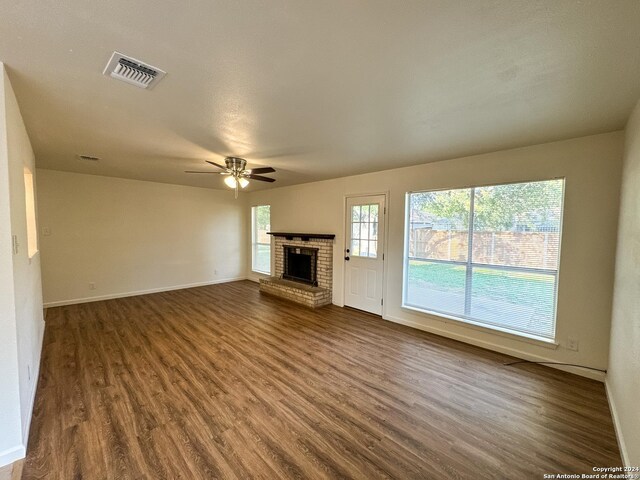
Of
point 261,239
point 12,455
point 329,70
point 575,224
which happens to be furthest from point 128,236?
point 575,224

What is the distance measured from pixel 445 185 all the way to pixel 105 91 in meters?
3.69

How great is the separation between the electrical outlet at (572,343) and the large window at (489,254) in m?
0.14

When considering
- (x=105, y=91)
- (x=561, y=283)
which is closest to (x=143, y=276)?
(x=105, y=91)

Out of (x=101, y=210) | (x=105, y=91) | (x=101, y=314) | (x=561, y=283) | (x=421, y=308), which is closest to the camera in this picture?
(x=105, y=91)

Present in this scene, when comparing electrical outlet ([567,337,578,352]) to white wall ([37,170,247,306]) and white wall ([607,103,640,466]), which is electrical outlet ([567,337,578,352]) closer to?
white wall ([607,103,640,466])

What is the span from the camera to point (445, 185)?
3627 millimetres

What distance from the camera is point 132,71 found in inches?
62.9

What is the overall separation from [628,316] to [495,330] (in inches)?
56.2

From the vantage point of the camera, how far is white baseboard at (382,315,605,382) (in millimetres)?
2682

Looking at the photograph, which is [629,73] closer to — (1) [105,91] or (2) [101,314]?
(1) [105,91]

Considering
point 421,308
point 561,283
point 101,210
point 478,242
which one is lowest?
point 421,308

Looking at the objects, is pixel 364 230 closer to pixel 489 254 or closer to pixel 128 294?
pixel 489 254

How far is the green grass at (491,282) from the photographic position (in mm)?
2980

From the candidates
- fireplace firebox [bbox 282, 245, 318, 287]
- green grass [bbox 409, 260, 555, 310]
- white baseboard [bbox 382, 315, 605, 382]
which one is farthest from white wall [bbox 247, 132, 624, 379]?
fireplace firebox [bbox 282, 245, 318, 287]
